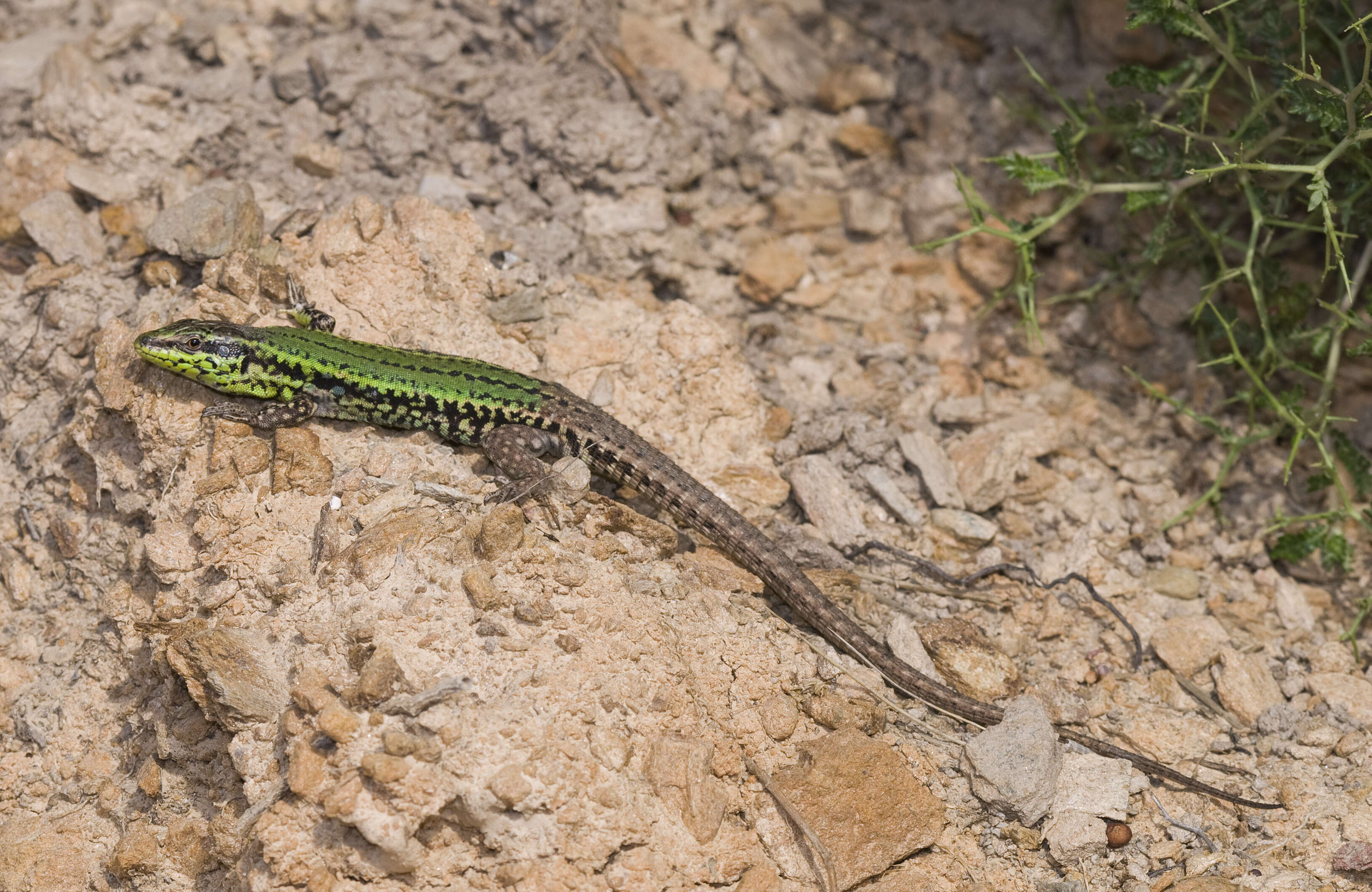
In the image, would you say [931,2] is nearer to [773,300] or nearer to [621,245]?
[773,300]

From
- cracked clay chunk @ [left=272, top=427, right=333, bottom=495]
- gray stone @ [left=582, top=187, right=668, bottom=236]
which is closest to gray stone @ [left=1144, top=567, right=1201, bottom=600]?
gray stone @ [left=582, top=187, right=668, bottom=236]

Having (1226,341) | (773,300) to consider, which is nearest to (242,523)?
(773,300)

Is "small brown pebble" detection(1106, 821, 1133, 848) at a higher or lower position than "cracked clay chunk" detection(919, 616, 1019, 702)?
lower

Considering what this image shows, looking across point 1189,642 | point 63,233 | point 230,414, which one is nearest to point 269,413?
point 230,414

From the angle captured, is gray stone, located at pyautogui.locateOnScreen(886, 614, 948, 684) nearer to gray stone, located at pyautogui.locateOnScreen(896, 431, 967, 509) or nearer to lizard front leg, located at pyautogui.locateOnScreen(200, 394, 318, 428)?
gray stone, located at pyautogui.locateOnScreen(896, 431, 967, 509)

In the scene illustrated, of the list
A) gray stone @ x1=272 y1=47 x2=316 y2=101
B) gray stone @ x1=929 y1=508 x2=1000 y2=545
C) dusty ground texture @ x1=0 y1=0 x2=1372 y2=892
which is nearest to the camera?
dusty ground texture @ x1=0 y1=0 x2=1372 y2=892

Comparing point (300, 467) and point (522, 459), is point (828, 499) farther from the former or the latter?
point (300, 467)
